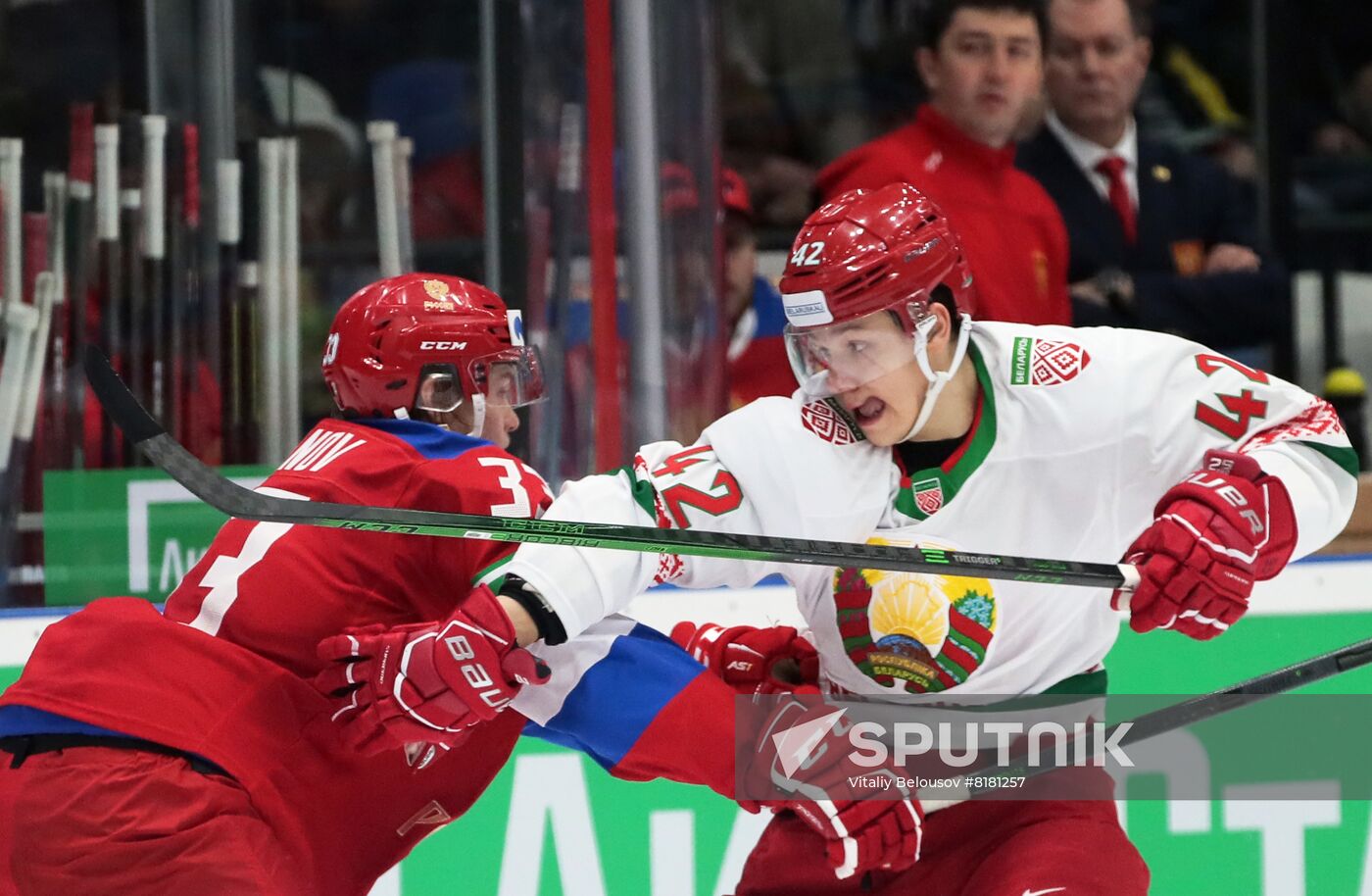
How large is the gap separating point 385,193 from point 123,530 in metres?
0.78

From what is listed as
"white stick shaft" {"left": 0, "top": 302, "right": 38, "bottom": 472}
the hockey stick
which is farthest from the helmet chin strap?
"white stick shaft" {"left": 0, "top": 302, "right": 38, "bottom": 472}

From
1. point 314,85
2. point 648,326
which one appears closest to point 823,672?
point 648,326

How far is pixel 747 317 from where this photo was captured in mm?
3695

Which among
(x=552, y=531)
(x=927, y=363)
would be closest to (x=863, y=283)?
(x=927, y=363)

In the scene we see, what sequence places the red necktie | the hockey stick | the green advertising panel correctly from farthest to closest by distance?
the red necktie → the green advertising panel → the hockey stick

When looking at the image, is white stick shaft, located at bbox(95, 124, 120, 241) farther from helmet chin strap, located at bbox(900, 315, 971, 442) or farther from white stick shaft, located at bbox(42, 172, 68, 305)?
helmet chin strap, located at bbox(900, 315, 971, 442)

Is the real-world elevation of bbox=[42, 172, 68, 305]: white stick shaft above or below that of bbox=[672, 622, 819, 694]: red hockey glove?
above

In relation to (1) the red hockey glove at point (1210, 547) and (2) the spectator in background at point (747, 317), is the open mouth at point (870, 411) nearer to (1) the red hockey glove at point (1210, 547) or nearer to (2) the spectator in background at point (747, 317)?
(1) the red hockey glove at point (1210, 547)

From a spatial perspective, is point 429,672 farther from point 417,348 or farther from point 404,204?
point 404,204

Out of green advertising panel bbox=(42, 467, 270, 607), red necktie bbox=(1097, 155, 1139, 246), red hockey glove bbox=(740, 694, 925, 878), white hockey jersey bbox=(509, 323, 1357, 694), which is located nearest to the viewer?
red hockey glove bbox=(740, 694, 925, 878)

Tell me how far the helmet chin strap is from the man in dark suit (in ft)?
3.82

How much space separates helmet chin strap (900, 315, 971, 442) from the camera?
2.38 m

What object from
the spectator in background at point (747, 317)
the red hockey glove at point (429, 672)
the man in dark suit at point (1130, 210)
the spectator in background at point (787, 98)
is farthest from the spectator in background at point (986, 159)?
the red hockey glove at point (429, 672)

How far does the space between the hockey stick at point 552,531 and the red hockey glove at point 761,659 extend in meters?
0.33
